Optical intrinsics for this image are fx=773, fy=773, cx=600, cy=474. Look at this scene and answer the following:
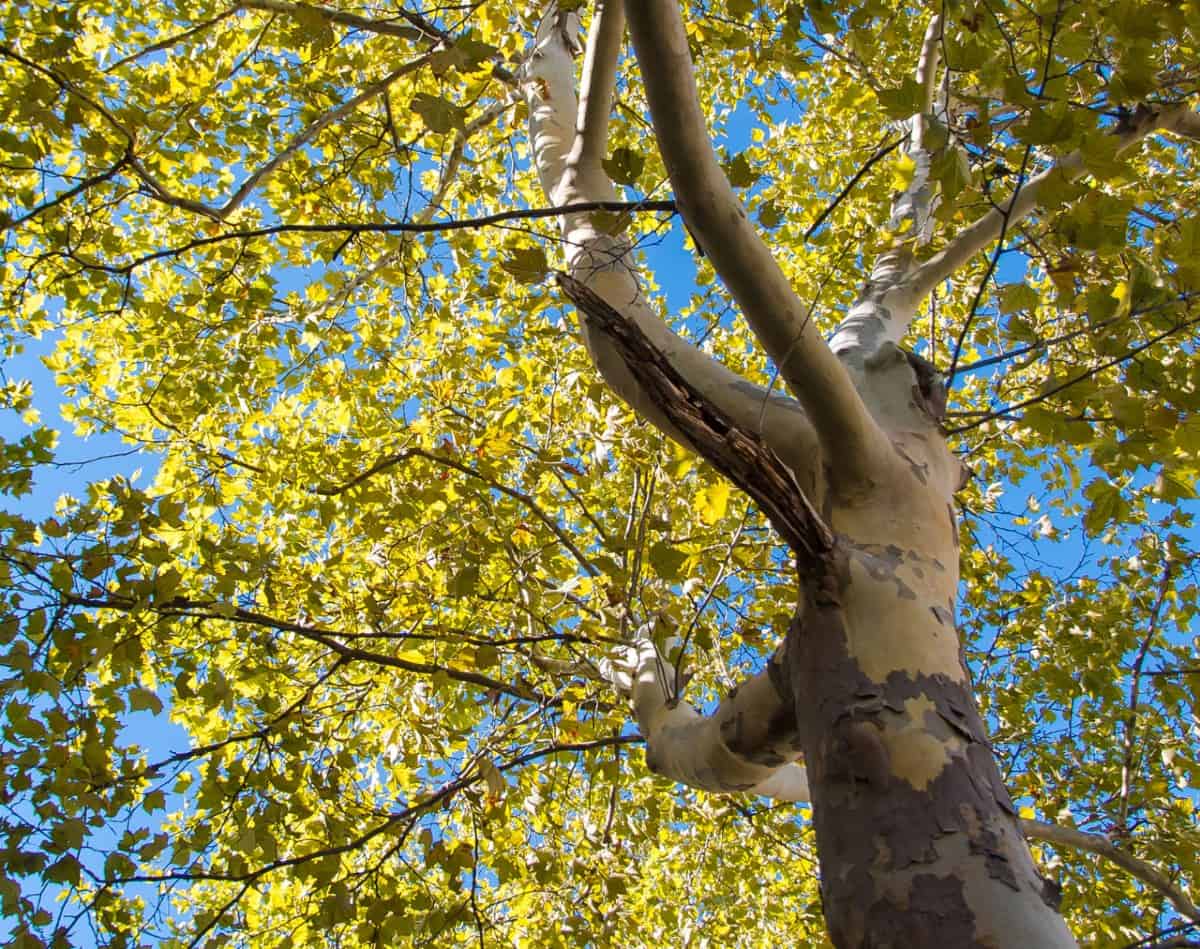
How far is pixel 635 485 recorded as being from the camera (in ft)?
12.6

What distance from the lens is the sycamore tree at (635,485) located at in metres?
1.73

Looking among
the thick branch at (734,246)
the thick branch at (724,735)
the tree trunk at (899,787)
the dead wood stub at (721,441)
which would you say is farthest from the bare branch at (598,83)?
the thick branch at (724,735)

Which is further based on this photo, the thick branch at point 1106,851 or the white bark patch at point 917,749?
the thick branch at point 1106,851

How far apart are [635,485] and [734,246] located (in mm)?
2189

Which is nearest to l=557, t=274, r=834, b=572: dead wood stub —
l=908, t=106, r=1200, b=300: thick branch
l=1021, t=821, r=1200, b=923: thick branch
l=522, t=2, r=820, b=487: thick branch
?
l=522, t=2, r=820, b=487: thick branch

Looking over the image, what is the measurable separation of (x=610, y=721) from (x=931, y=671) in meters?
3.54

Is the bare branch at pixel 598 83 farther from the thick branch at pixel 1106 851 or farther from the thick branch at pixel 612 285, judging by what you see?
the thick branch at pixel 1106 851

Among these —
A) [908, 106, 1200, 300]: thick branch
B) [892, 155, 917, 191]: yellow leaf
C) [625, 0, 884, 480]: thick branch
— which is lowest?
[625, 0, 884, 480]: thick branch

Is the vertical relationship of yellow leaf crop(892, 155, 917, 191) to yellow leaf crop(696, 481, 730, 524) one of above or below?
above

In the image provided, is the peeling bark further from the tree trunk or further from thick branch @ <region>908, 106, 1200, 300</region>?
thick branch @ <region>908, 106, 1200, 300</region>

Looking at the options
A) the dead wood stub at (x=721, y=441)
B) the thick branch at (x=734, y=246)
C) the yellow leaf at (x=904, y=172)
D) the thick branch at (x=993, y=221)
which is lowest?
the dead wood stub at (x=721, y=441)

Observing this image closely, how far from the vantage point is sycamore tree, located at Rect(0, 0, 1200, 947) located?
1.73m

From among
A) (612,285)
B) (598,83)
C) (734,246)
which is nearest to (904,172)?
(598,83)

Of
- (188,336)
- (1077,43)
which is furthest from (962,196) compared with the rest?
(188,336)
